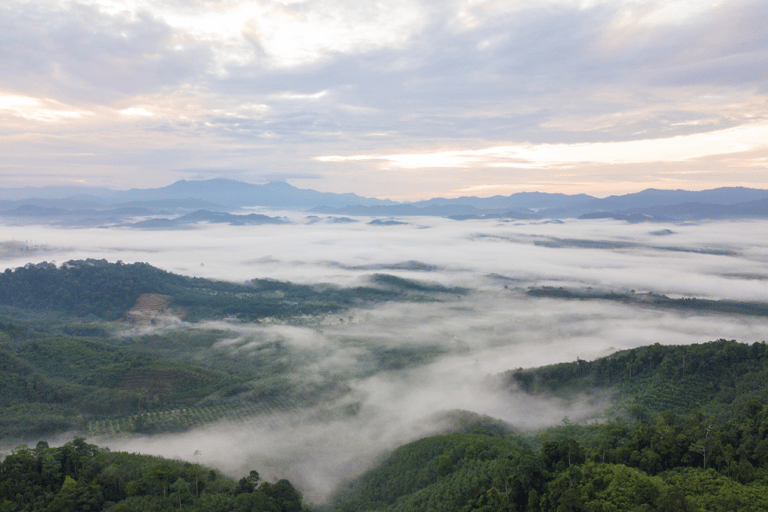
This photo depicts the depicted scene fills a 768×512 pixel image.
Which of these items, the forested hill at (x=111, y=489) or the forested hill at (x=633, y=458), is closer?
the forested hill at (x=633, y=458)

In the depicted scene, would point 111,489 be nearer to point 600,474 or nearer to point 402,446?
point 402,446

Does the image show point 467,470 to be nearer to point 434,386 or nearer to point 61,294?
point 434,386

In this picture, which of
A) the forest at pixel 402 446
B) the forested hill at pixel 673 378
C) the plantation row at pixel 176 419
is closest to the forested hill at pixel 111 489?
the forest at pixel 402 446

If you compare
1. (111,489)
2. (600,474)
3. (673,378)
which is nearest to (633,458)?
(600,474)

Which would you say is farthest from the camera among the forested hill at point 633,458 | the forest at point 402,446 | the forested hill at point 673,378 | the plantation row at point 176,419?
the plantation row at point 176,419

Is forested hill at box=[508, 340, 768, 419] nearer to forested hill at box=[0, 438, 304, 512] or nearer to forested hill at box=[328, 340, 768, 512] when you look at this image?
forested hill at box=[328, 340, 768, 512]

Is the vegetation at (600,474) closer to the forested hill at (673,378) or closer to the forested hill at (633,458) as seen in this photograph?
the forested hill at (633,458)

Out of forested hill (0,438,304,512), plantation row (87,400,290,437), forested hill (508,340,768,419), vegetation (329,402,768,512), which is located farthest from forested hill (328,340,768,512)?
plantation row (87,400,290,437)

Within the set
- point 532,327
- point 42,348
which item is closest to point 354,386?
point 42,348
